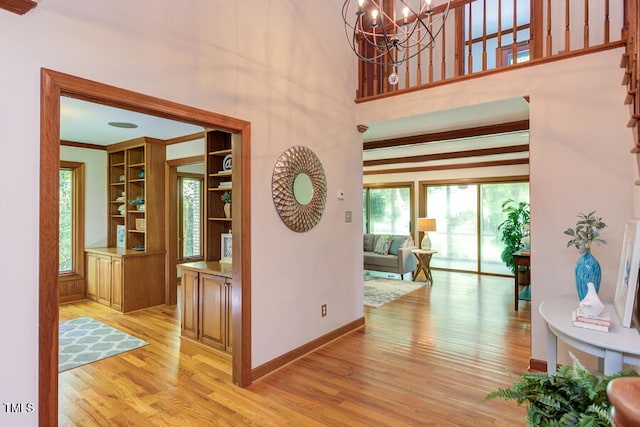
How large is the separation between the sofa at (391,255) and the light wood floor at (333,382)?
293 centimetres

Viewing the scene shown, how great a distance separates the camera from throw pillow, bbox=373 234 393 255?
307 inches

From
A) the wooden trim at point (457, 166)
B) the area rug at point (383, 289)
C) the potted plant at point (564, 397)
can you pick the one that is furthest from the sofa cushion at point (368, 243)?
the potted plant at point (564, 397)

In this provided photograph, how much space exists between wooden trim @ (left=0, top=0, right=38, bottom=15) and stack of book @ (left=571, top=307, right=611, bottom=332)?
321 cm

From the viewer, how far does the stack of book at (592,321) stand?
1886mm

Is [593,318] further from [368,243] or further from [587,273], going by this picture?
[368,243]

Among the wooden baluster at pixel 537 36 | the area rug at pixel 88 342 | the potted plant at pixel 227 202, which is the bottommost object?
the area rug at pixel 88 342

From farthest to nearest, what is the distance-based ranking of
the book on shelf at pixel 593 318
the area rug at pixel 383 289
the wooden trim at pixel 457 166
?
the wooden trim at pixel 457 166
the area rug at pixel 383 289
the book on shelf at pixel 593 318

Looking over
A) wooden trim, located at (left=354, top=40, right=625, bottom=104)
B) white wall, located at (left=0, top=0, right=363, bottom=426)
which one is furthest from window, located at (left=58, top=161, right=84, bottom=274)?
wooden trim, located at (left=354, top=40, right=625, bottom=104)

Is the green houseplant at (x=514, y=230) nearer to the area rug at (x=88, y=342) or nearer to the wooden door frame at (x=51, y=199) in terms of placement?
the area rug at (x=88, y=342)

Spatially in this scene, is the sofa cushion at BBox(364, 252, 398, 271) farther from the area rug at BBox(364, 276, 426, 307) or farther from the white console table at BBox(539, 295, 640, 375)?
the white console table at BBox(539, 295, 640, 375)

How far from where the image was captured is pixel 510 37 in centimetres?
494

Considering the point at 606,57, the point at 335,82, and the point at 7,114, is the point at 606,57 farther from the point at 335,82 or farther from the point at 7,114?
the point at 7,114

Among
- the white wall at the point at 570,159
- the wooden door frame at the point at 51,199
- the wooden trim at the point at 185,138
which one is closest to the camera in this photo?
the wooden door frame at the point at 51,199

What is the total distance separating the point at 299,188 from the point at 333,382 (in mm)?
1708
